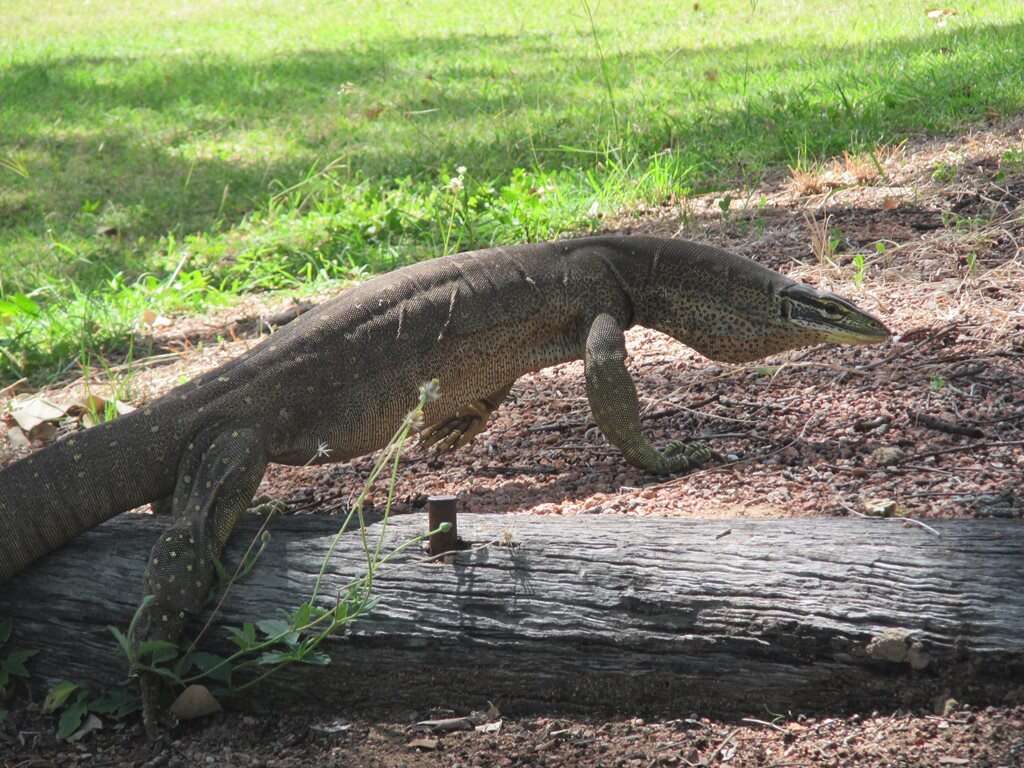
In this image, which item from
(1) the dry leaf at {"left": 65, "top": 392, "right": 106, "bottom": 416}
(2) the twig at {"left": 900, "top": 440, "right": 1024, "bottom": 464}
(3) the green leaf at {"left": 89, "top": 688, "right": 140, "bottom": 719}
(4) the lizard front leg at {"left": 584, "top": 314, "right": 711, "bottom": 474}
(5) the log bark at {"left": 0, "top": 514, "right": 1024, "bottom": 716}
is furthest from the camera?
(1) the dry leaf at {"left": 65, "top": 392, "right": 106, "bottom": 416}

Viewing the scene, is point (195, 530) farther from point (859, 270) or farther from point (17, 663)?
point (859, 270)

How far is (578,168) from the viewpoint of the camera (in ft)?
25.4

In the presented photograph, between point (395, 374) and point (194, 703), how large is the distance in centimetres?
140

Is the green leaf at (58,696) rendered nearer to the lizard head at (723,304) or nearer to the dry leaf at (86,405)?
the dry leaf at (86,405)

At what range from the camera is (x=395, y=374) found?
402 centimetres

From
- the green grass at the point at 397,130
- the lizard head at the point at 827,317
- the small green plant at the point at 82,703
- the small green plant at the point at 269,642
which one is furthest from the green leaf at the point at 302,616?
the green grass at the point at 397,130

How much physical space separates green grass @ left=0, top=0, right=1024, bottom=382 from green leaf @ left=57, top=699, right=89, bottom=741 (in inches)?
109

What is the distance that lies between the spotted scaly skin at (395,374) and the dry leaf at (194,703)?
179 millimetres

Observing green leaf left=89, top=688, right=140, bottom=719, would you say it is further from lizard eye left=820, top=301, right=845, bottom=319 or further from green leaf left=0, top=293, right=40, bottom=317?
green leaf left=0, top=293, right=40, bottom=317

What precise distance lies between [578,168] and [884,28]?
4.69 m

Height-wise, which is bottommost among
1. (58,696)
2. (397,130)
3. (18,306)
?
(58,696)

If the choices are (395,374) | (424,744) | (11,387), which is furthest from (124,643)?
(11,387)

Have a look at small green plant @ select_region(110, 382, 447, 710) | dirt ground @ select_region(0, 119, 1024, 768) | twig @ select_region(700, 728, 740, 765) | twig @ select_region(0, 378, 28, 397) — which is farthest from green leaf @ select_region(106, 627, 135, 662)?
twig @ select_region(0, 378, 28, 397)

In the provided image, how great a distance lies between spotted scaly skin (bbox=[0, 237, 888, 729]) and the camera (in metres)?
3.38
